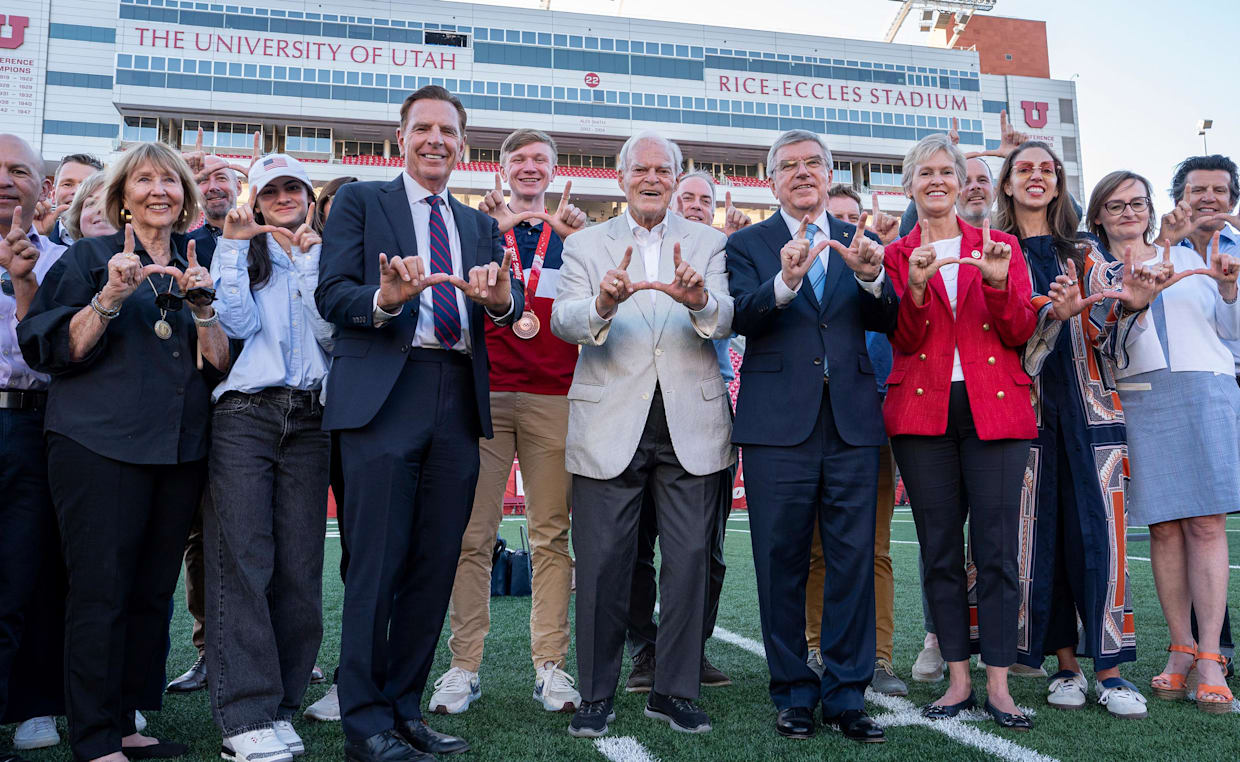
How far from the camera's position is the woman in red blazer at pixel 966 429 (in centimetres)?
326

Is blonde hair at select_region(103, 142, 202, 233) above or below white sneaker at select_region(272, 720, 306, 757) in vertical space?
above

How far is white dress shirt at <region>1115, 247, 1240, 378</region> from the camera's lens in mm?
3729

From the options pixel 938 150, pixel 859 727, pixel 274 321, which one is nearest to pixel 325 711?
pixel 274 321

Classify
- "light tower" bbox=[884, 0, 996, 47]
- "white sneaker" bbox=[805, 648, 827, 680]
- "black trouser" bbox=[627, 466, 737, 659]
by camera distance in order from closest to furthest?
"black trouser" bbox=[627, 466, 737, 659] → "white sneaker" bbox=[805, 648, 827, 680] → "light tower" bbox=[884, 0, 996, 47]

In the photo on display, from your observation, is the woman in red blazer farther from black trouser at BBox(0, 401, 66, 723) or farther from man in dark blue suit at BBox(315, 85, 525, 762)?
black trouser at BBox(0, 401, 66, 723)

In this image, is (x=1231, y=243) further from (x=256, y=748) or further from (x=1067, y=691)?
(x=256, y=748)

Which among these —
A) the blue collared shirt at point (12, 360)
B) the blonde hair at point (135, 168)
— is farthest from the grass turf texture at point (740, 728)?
the blonde hair at point (135, 168)

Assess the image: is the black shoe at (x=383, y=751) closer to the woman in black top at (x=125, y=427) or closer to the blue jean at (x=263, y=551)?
the blue jean at (x=263, y=551)

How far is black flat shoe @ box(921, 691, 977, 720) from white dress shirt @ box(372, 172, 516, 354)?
2.11 meters

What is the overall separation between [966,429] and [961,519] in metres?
0.37

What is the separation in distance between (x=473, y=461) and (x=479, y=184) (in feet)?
162

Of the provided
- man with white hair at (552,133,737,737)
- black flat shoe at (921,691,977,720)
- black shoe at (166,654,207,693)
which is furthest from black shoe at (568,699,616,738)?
black shoe at (166,654,207,693)

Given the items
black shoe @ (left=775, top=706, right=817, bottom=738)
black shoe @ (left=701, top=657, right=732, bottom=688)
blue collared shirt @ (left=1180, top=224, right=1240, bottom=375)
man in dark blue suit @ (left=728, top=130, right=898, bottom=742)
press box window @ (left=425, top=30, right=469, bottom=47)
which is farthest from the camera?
press box window @ (left=425, top=30, right=469, bottom=47)

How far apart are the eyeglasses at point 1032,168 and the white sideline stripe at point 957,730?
2260 millimetres
